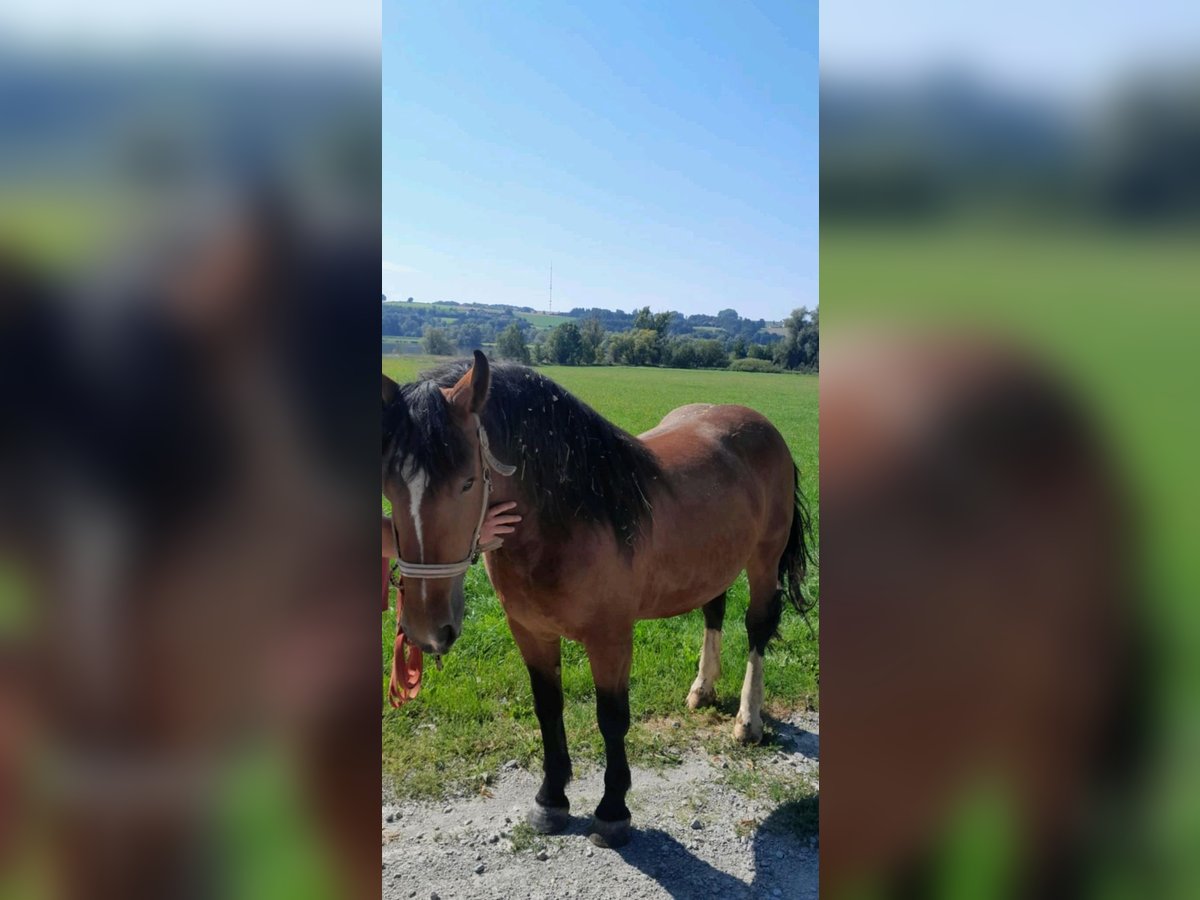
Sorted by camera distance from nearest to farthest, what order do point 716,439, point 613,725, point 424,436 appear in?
point 424,436 → point 613,725 → point 716,439

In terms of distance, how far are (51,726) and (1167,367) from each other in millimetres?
1438

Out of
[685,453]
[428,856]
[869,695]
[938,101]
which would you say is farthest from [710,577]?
[938,101]

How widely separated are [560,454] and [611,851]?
5.33 ft

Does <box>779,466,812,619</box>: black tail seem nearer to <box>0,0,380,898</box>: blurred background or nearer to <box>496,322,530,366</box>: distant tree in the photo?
<box>496,322,530,366</box>: distant tree

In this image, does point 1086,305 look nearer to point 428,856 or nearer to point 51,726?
point 51,726

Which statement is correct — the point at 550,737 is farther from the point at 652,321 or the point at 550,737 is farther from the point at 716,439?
the point at 652,321

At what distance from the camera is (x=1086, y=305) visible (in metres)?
0.91

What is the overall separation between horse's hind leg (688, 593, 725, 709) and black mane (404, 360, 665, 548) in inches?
53.1

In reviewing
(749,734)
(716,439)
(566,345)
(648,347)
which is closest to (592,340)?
(566,345)

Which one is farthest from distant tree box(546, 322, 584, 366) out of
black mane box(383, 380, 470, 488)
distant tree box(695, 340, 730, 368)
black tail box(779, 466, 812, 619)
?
black mane box(383, 380, 470, 488)

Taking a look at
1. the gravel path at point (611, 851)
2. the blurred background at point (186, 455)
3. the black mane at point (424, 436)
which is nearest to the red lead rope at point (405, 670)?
the black mane at point (424, 436)

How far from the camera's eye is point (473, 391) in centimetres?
230

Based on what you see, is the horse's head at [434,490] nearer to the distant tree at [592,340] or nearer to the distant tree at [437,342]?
the distant tree at [437,342]

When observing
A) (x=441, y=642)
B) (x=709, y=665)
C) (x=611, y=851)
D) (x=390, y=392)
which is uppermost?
(x=390, y=392)
